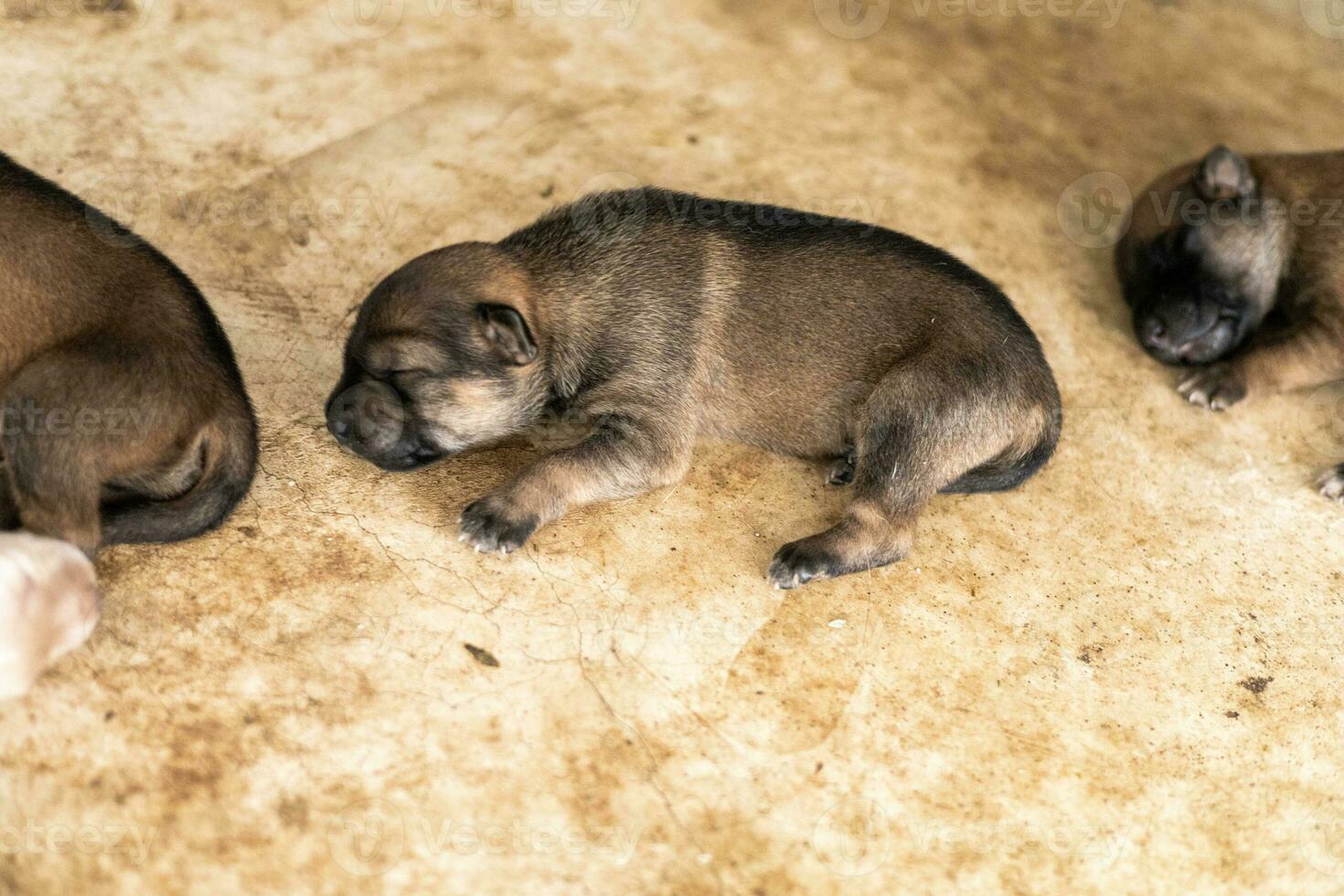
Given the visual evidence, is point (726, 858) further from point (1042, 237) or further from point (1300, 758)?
point (1042, 237)

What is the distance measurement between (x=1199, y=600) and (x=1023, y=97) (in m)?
3.93

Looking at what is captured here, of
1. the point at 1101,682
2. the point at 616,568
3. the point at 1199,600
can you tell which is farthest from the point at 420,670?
the point at 1199,600

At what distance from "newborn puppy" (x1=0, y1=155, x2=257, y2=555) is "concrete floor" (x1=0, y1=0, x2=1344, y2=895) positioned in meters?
0.28

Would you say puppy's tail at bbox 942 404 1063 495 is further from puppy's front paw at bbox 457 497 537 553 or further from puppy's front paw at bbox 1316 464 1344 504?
puppy's front paw at bbox 457 497 537 553

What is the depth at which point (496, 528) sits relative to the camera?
15.7 feet

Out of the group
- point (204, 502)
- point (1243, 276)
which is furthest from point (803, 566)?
point (1243, 276)

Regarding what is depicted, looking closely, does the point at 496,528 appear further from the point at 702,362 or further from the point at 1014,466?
the point at 1014,466

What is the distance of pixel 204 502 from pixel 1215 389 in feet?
16.2

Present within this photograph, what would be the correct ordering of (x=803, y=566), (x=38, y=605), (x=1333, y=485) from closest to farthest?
(x=38, y=605) → (x=803, y=566) → (x=1333, y=485)

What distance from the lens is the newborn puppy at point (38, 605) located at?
392cm

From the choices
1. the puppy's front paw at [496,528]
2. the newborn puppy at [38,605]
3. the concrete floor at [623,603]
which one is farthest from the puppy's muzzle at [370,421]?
the newborn puppy at [38,605]

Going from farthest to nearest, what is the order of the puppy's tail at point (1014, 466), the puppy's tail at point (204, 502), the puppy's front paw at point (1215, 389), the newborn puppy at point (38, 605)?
the puppy's front paw at point (1215, 389), the puppy's tail at point (1014, 466), the puppy's tail at point (204, 502), the newborn puppy at point (38, 605)

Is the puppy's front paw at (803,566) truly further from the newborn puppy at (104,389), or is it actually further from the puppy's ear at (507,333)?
the newborn puppy at (104,389)

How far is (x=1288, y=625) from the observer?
5203mm
